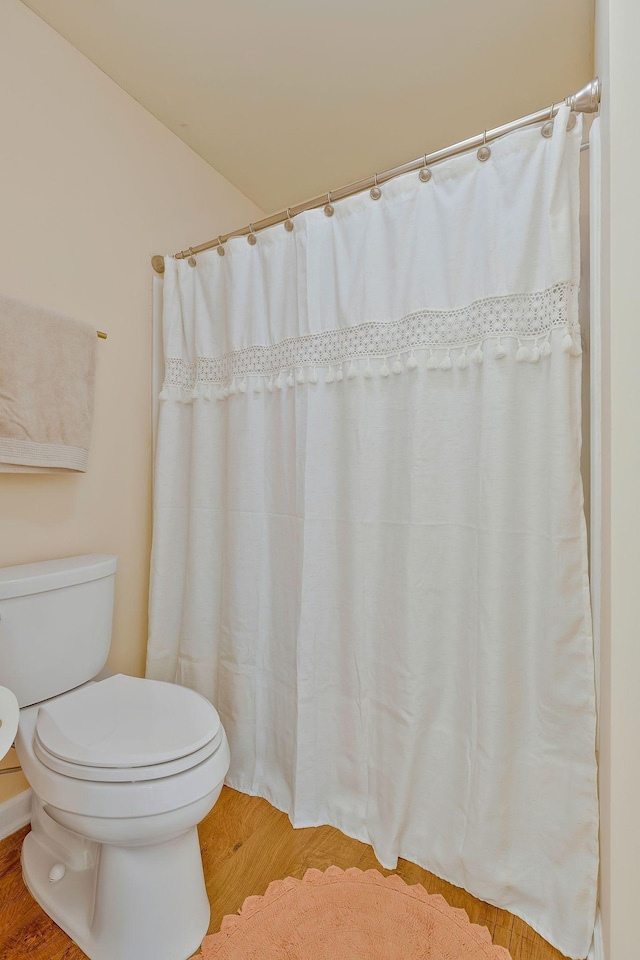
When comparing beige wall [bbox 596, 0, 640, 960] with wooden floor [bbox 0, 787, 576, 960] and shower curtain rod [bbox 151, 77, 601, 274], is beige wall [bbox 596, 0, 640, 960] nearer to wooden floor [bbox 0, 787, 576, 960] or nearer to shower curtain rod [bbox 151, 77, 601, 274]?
shower curtain rod [bbox 151, 77, 601, 274]

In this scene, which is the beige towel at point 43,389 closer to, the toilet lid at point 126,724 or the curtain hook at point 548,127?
the toilet lid at point 126,724

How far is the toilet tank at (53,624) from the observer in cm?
129

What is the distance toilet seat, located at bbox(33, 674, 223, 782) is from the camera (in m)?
1.07

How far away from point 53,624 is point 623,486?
4.56 ft

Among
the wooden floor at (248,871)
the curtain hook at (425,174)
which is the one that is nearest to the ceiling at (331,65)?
the curtain hook at (425,174)

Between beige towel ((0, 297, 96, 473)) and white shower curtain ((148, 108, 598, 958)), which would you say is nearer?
white shower curtain ((148, 108, 598, 958))

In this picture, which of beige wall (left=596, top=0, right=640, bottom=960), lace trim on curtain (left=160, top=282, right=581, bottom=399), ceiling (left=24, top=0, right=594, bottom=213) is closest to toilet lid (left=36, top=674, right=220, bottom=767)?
beige wall (left=596, top=0, right=640, bottom=960)

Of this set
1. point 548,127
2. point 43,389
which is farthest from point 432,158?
point 43,389

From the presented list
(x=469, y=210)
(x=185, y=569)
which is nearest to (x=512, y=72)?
(x=469, y=210)

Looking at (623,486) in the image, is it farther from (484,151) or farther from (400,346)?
(484,151)

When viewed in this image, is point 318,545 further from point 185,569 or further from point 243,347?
point 243,347

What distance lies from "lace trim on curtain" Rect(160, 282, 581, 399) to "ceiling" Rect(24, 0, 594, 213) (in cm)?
88

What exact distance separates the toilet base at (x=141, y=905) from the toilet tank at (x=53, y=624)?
0.43 metres

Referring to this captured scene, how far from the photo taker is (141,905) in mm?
1081
